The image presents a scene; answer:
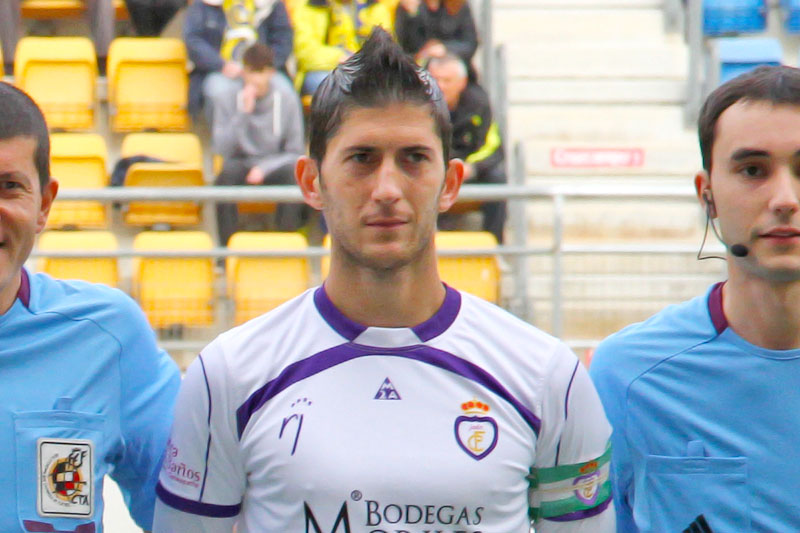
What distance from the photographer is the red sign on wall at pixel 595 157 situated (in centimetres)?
952

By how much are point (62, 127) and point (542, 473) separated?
7058 mm

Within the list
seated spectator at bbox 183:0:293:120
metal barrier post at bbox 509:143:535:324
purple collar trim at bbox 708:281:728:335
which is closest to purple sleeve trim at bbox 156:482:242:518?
purple collar trim at bbox 708:281:728:335

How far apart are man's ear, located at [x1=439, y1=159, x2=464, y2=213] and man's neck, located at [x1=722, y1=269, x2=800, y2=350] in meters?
0.72

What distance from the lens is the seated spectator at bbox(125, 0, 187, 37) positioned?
9516 millimetres

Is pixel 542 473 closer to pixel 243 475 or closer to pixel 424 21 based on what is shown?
pixel 243 475

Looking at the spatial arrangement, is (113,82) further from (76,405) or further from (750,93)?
(750,93)

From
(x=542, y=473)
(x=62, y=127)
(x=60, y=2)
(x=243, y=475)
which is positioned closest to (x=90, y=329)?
(x=243, y=475)

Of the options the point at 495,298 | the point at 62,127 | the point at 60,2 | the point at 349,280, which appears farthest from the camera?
the point at 60,2

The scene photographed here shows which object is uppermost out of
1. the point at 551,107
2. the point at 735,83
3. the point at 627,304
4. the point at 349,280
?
the point at 735,83

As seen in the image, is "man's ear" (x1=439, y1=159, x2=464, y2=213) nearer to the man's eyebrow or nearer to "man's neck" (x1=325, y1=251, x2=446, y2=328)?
"man's neck" (x1=325, y1=251, x2=446, y2=328)

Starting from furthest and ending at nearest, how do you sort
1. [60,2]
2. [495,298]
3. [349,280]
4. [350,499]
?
[60,2]
[495,298]
[349,280]
[350,499]

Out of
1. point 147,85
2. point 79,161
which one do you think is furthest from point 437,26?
point 79,161

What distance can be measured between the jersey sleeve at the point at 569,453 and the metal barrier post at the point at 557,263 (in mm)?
4219

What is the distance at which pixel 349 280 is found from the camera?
9.24ft
